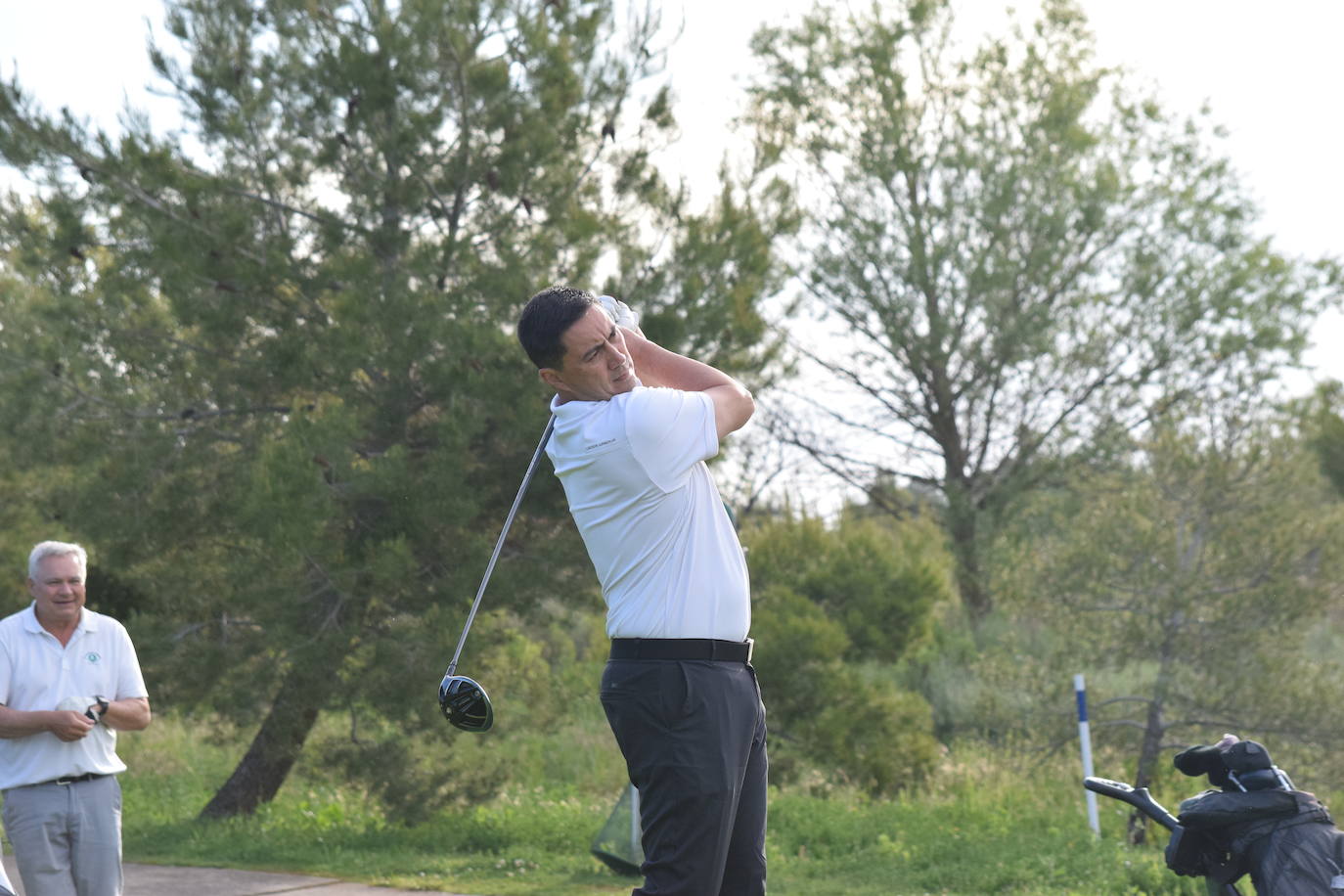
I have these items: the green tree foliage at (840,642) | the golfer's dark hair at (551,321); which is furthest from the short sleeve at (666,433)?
the green tree foliage at (840,642)

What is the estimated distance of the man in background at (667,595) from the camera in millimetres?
3488

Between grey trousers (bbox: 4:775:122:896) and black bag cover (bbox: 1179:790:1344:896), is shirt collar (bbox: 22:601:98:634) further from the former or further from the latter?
black bag cover (bbox: 1179:790:1344:896)

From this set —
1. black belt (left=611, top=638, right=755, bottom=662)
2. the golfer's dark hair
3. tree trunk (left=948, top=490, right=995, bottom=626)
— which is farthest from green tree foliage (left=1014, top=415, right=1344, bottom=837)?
tree trunk (left=948, top=490, right=995, bottom=626)

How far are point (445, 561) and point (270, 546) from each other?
1.31 meters

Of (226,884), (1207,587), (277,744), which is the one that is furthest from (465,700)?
(1207,587)

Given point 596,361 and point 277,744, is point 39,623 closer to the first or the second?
point 596,361

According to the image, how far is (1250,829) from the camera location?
414 centimetres

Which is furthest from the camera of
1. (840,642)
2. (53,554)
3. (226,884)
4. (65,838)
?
(840,642)

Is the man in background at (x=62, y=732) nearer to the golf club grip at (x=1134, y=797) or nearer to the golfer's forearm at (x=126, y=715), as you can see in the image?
the golfer's forearm at (x=126, y=715)

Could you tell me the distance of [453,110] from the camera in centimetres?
1039

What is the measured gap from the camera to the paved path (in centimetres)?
830

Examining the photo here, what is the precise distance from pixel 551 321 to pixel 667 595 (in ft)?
2.34

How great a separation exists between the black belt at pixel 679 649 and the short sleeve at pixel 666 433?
0.36m

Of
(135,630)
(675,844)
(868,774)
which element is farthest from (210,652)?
(675,844)
